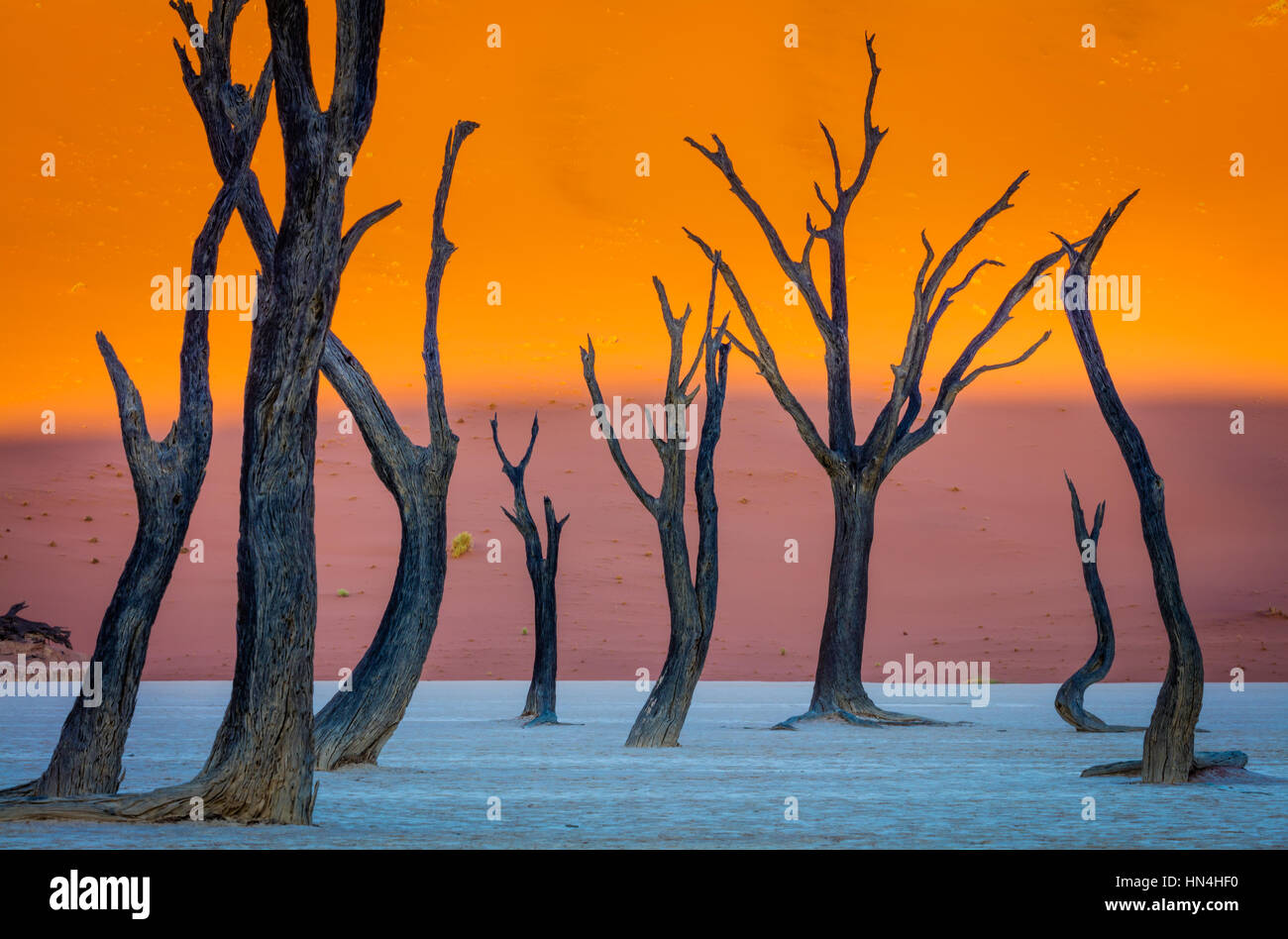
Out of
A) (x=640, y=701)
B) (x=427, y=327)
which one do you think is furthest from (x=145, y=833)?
(x=640, y=701)

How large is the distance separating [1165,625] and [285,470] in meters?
6.68

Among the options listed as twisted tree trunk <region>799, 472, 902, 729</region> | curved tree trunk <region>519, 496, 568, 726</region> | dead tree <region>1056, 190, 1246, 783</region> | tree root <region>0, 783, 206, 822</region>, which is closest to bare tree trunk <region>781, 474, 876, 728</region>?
twisted tree trunk <region>799, 472, 902, 729</region>

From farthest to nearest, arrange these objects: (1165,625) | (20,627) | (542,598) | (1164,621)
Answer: (20,627), (542,598), (1164,621), (1165,625)

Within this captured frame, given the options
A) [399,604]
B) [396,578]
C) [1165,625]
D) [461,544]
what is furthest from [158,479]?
[461,544]

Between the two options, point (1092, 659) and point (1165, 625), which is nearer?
point (1165, 625)

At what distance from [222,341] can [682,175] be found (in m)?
18.3

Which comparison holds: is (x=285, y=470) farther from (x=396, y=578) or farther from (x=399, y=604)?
(x=399, y=604)

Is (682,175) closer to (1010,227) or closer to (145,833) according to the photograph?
(1010,227)

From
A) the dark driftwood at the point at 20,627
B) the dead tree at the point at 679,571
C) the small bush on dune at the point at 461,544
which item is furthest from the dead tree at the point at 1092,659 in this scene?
the small bush on dune at the point at 461,544

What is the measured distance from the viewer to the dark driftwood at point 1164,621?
39.2 ft

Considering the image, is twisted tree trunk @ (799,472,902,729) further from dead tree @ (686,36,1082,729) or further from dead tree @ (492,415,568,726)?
dead tree @ (492,415,568,726)

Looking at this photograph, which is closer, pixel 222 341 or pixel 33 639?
pixel 33 639

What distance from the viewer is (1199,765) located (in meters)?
12.3

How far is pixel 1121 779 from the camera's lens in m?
12.4
